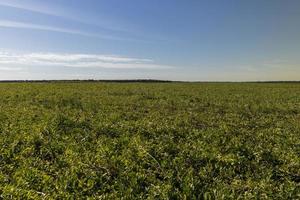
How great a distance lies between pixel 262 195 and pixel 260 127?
989 cm

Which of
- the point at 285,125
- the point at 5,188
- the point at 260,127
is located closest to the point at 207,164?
the point at 5,188

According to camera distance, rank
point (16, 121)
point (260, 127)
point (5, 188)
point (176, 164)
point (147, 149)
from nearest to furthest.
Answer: point (5, 188) < point (176, 164) < point (147, 149) < point (16, 121) < point (260, 127)

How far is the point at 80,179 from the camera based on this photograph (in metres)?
8.54

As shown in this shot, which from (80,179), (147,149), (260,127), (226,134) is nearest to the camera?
(80,179)

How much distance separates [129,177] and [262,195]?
2.80m

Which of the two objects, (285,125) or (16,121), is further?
(285,125)

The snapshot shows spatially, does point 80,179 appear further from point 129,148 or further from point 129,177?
point 129,148

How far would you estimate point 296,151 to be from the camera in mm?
11742

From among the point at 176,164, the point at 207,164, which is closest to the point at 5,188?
the point at 176,164

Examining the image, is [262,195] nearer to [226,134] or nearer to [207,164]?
[207,164]

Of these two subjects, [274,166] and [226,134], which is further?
[226,134]

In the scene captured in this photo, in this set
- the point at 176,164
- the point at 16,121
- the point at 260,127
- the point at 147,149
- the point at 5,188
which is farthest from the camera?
the point at 260,127

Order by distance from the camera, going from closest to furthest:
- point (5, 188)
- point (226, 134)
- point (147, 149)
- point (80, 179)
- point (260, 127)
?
point (5, 188) → point (80, 179) → point (147, 149) → point (226, 134) → point (260, 127)

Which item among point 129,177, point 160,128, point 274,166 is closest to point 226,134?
point 160,128
